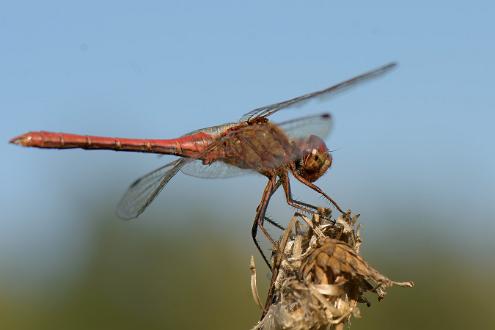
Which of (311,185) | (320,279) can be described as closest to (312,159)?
(311,185)

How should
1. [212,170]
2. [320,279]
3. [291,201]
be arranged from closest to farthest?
[320,279], [291,201], [212,170]

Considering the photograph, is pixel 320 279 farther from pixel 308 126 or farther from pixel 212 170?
pixel 212 170

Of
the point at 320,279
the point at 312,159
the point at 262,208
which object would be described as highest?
the point at 312,159

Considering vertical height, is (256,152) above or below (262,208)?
above

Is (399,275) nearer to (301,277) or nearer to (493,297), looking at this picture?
(493,297)

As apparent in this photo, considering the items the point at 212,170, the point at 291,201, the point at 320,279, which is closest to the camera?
the point at 320,279

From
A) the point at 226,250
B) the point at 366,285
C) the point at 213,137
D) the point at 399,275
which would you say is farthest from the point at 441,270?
the point at 366,285
